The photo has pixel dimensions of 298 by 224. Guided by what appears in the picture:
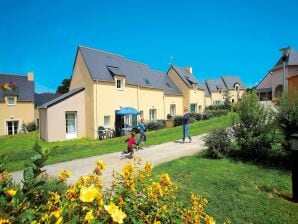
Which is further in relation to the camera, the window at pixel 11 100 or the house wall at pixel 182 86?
the house wall at pixel 182 86

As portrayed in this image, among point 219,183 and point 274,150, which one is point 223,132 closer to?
point 274,150

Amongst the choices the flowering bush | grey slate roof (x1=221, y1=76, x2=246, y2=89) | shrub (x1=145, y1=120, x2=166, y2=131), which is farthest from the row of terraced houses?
grey slate roof (x1=221, y1=76, x2=246, y2=89)

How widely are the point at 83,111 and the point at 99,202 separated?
842 inches

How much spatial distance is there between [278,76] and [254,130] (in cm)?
3439

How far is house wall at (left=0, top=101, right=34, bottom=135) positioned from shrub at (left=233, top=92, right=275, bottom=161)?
98.0ft

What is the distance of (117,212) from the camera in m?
1.65

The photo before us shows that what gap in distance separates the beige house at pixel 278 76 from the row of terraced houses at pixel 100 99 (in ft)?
1.58

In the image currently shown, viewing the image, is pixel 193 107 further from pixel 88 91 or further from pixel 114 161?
pixel 114 161

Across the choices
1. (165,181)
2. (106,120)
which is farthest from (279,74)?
(165,181)

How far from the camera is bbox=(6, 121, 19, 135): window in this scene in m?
30.3

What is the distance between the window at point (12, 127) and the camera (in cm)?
3031

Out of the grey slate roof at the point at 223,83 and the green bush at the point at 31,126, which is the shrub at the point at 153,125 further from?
the grey slate roof at the point at 223,83

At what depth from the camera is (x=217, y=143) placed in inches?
415

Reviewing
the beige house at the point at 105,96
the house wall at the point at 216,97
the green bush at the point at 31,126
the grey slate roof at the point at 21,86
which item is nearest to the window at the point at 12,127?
the green bush at the point at 31,126
